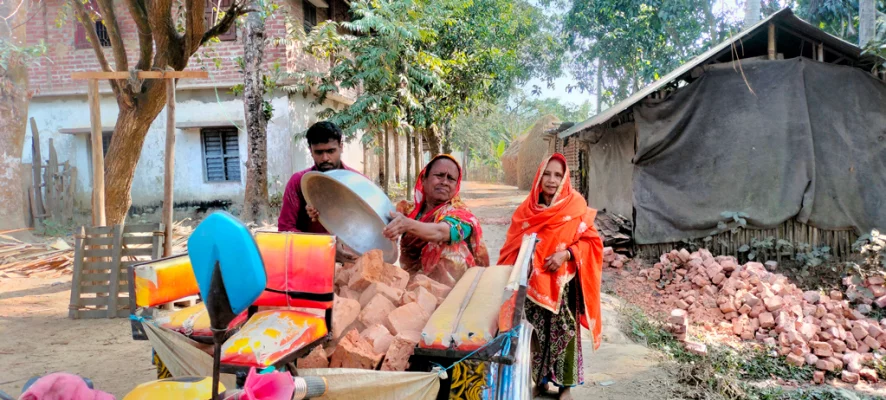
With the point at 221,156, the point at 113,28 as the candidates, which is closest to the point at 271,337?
the point at 113,28

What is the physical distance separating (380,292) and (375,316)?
13 cm

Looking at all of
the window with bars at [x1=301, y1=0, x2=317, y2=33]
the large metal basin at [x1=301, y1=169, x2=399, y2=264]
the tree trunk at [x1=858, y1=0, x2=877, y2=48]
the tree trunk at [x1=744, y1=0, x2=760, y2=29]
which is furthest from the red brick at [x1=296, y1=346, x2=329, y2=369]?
the window with bars at [x1=301, y1=0, x2=317, y2=33]

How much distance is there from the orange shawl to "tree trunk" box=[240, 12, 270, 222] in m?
7.45

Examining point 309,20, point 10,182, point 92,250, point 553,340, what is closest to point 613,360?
point 553,340

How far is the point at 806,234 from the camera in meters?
8.06

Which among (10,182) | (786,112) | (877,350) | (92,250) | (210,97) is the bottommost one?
(877,350)

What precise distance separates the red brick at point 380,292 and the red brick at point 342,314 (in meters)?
0.09

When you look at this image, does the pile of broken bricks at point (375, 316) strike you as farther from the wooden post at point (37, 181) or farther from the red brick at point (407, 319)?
the wooden post at point (37, 181)

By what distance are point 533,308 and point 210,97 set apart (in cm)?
1128

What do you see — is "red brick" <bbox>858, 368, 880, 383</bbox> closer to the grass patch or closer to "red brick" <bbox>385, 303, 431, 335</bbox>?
the grass patch

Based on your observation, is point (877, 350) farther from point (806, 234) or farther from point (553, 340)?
point (553, 340)

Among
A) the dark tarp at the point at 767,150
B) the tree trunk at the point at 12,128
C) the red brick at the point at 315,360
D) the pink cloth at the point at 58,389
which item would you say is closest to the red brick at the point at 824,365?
the dark tarp at the point at 767,150

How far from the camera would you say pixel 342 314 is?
5.83ft

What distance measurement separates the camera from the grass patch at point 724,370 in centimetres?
429
